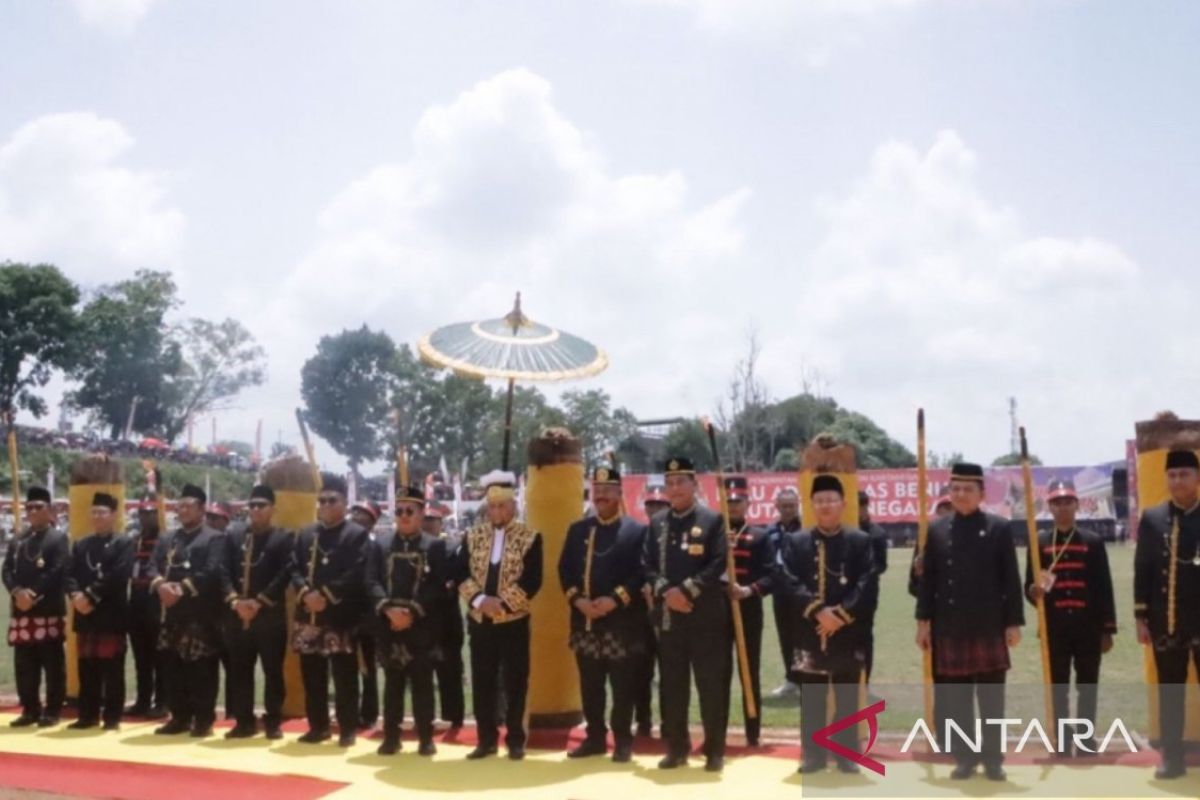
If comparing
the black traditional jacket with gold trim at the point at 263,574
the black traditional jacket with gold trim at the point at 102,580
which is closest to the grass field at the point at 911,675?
the black traditional jacket with gold trim at the point at 102,580

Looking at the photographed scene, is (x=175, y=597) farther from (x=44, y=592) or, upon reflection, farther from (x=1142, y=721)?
(x=1142, y=721)

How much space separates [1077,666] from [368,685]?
16.4 ft

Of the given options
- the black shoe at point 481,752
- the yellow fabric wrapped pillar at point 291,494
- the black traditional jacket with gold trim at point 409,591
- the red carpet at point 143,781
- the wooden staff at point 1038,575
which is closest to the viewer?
the red carpet at point 143,781

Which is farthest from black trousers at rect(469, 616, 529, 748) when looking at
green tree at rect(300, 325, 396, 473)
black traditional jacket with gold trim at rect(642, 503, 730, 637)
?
green tree at rect(300, 325, 396, 473)

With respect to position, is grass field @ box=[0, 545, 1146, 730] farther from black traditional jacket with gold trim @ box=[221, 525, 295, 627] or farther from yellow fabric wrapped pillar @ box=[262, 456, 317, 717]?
black traditional jacket with gold trim @ box=[221, 525, 295, 627]

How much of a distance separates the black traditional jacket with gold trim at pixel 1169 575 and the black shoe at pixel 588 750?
329 cm

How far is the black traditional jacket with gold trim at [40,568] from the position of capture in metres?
8.73

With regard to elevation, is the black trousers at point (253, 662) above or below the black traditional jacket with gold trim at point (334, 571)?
below

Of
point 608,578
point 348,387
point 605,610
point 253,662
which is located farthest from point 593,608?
point 348,387

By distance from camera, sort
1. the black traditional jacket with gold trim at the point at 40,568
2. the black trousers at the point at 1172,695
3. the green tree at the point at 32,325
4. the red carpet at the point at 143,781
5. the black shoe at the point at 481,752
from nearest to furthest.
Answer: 1. the black trousers at the point at 1172,695
2. the red carpet at the point at 143,781
3. the black shoe at the point at 481,752
4. the black traditional jacket with gold trim at the point at 40,568
5. the green tree at the point at 32,325

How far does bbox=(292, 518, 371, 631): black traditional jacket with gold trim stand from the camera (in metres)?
7.74

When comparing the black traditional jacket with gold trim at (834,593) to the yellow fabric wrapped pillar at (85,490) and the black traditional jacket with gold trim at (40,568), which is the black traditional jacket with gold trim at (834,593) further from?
the yellow fabric wrapped pillar at (85,490)

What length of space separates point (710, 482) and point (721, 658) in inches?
746

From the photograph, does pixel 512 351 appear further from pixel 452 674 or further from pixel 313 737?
pixel 313 737
